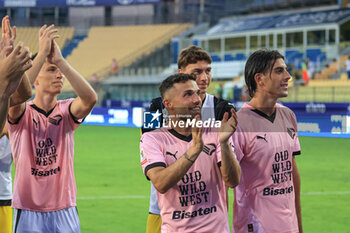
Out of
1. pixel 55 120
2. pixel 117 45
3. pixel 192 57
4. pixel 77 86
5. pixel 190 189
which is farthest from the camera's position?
pixel 117 45

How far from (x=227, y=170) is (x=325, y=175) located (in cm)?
852

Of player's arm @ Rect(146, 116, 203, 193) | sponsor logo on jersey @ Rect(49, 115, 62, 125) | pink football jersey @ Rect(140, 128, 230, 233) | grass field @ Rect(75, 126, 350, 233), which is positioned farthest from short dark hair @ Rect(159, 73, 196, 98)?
grass field @ Rect(75, 126, 350, 233)

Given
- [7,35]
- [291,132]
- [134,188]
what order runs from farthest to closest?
[134,188] < [291,132] < [7,35]

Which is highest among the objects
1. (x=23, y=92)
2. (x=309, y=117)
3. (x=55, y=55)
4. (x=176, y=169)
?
(x=55, y=55)

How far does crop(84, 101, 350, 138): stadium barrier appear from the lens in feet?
56.2

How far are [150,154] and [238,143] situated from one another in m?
0.70

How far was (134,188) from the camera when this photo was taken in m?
9.97

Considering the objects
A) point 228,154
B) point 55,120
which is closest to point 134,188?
point 55,120

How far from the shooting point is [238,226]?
3.77 m

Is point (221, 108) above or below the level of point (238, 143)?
above

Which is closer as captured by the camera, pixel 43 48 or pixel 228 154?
pixel 228 154

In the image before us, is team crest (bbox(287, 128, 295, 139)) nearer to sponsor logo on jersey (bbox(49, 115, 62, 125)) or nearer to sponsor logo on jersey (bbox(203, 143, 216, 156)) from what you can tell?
sponsor logo on jersey (bbox(203, 143, 216, 156))

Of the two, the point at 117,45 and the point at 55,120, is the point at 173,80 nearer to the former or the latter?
the point at 55,120

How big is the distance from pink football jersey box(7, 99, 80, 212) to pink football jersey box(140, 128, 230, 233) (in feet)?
3.31
